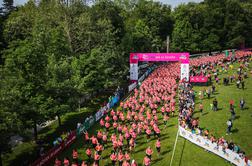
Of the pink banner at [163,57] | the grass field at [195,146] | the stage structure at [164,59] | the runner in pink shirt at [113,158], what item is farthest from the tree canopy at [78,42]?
the runner in pink shirt at [113,158]

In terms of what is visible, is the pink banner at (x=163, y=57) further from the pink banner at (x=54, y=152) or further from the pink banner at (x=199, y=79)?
the pink banner at (x=54, y=152)

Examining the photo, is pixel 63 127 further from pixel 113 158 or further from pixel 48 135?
pixel 113 158

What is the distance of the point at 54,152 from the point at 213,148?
11.6m

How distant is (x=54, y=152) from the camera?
68.6 feet

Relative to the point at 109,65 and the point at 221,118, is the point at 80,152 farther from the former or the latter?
the point at 109,65

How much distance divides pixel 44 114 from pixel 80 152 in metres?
4.25

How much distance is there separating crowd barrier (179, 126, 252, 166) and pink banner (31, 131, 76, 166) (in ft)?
29.7

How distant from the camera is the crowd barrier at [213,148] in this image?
18342mm

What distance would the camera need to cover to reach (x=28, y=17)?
1762 inches

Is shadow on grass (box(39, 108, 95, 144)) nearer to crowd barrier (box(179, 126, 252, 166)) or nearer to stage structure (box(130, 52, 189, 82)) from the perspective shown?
crowd barrier (box(179, 126, 252, 166))

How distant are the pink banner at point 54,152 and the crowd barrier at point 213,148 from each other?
906 cm

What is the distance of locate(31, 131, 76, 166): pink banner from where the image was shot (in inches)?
739

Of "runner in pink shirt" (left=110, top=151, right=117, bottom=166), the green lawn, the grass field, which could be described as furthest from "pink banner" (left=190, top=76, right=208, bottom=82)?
"runner in pink shirt" (left=110, top=151, right=117, bottom=166)

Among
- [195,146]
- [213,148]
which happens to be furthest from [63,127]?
[213,148]
